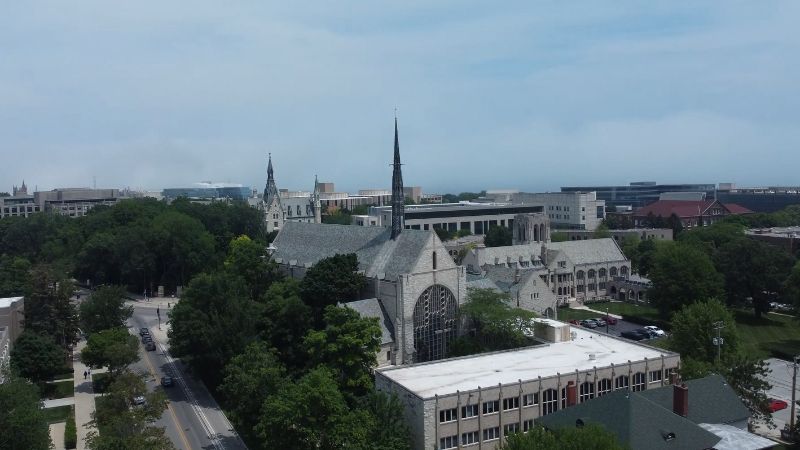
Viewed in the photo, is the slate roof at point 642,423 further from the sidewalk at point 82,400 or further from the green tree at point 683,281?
the green tree at point 683,281

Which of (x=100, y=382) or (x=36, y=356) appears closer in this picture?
(x=36, y=356)

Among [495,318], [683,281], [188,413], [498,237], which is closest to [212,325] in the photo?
[188,413]

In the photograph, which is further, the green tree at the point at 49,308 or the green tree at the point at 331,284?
the green tree at the point at 49,308

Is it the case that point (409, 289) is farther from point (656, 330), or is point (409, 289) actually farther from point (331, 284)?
point (656, 330)

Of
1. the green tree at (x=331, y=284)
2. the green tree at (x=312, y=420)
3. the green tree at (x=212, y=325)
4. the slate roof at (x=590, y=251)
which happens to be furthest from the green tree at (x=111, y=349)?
the slate roof at (x=590, y=251)

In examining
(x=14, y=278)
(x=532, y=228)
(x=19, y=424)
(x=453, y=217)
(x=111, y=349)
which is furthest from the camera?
(x=453, y=217)

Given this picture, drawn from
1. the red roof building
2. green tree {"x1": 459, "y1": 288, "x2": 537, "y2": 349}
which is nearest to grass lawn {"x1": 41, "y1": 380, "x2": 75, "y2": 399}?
green tree {"x1": 459, "y1": 288, "x2": 537, "y2": 349}
